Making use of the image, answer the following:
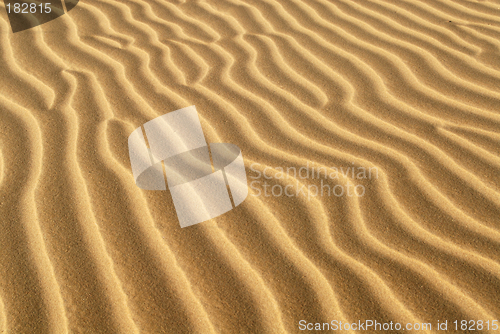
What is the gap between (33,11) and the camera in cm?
373

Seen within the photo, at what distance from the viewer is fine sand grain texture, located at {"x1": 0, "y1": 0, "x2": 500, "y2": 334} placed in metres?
1.66

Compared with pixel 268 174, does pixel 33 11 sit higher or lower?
higher

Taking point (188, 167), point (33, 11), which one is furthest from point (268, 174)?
point (33, 11)

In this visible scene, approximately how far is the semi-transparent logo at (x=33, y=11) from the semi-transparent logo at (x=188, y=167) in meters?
1.87

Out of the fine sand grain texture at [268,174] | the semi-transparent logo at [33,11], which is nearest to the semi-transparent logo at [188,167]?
the fine sand grain texture at [268,174]

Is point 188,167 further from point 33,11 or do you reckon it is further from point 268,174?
point 33,11

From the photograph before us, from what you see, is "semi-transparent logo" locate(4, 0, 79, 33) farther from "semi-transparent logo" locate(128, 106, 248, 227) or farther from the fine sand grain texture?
"semi-transparent logo" locate(128, 106, 248, 227)

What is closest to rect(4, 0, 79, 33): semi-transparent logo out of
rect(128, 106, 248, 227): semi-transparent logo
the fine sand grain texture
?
the fine sand grain texture

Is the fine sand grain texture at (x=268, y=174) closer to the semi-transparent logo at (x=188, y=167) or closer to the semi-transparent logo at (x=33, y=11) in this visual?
the semi-transparent logo at (x=188, y=167)

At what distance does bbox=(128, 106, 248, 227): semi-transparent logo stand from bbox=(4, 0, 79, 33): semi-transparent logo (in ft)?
6.14

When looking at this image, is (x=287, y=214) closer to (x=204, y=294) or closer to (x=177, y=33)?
(x=204, y=294)

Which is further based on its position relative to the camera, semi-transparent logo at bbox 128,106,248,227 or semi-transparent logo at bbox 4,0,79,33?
semi-transparent logo at bbox 4,0,79,33

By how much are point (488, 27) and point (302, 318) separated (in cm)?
281

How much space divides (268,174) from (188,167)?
425 millimetres
